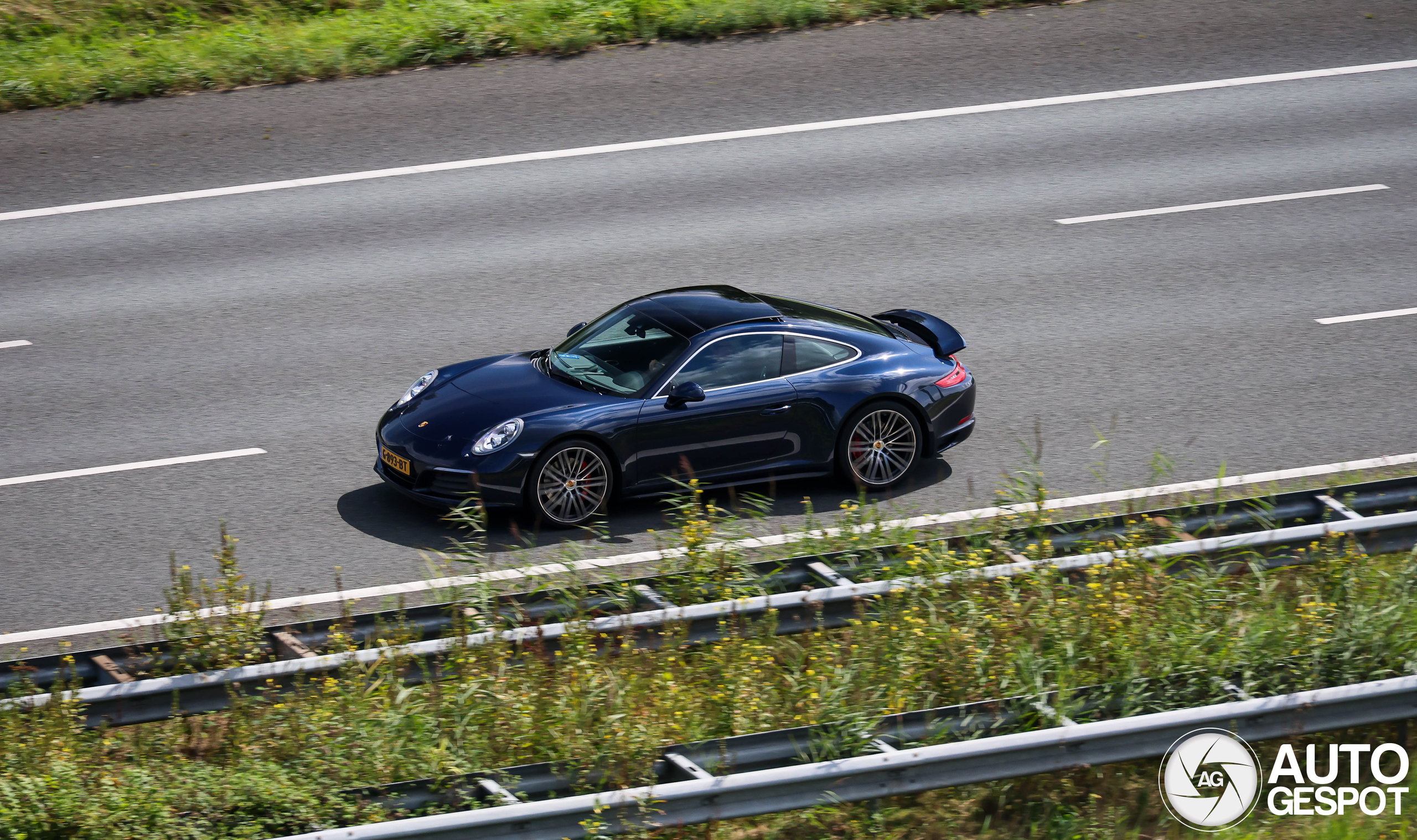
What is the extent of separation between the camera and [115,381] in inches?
448

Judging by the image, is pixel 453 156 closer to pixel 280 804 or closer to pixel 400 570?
pixel 400 570

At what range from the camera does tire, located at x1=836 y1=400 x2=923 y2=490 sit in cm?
1003

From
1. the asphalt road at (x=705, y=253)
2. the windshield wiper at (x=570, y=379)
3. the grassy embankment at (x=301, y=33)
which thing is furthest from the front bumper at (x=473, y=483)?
the grassy embankment at (x=301, y=33)

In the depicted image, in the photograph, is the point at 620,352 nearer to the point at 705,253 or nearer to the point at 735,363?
the point at 735,363

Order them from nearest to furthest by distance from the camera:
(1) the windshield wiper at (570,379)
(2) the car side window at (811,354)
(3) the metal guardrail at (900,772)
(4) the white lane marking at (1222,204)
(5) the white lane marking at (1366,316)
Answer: (3) the metal guardrail at (900,772), (1) the windshield wiper at (570,379), (2) the car side window at (811,354), (5) the white lane marking at (1366,316), (4) the white lane marking at (1222,204)

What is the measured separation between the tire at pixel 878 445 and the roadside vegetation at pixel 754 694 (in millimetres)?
2177

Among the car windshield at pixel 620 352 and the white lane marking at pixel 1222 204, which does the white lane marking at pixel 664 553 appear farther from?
the white lane marking at pixel 1222 204

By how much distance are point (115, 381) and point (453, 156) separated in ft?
17.9

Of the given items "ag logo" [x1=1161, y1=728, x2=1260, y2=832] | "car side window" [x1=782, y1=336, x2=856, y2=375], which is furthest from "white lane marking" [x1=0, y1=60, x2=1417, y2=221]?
"ag logo" [x1=1161, y1=728, x2=1260, y2=832]

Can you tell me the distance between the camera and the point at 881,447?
10.1 m

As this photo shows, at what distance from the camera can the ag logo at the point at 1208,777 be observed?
20.3 ft

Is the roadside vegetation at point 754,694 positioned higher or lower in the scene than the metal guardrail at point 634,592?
lower

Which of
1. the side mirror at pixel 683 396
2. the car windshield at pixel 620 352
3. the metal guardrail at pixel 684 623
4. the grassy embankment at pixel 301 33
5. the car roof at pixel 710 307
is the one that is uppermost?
the grassy embankment at pixel 301 33

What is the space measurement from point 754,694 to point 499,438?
3.20 meters
